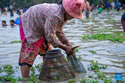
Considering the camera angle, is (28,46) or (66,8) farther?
(28,46)

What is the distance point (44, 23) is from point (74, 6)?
0.61 metres

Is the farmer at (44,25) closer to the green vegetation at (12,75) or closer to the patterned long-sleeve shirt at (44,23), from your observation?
the patterned long-sleeve shirt at (44,23)

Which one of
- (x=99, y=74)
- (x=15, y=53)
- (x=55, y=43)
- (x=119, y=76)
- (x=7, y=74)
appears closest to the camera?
(x=119, y=76)

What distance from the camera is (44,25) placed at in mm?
4395

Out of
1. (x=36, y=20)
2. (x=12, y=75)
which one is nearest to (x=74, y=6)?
(x=36, y=20)

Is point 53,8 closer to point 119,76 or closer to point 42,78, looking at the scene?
point 42,78

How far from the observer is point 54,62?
432cm

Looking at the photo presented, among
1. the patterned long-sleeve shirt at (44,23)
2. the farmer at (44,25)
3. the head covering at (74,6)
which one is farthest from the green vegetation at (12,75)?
the head covering at (74,6)

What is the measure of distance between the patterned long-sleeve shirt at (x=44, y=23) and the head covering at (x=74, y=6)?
0.12 m

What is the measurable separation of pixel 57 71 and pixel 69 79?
0.92 ft

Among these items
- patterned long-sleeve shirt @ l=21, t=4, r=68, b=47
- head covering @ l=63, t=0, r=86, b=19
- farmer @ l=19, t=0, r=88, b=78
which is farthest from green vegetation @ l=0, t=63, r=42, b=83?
head covering @ l=63, t=0, r=86, b=19

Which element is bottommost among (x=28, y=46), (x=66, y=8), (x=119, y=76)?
(x=119, y=76)

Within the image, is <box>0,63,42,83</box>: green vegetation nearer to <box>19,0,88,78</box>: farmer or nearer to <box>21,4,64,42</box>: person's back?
<box>19,0,88,78</box>: farmer

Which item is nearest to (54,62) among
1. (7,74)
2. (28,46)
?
(28,46)
